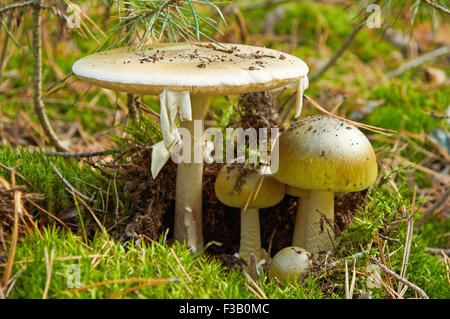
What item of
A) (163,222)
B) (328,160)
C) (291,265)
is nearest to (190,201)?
(163,222)

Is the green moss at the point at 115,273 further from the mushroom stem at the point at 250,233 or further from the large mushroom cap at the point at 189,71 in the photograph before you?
the large mushroom cap at the point at 189,71

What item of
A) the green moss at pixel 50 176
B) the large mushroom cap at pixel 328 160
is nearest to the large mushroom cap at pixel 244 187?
the large mushroom cap at pixel 328 160

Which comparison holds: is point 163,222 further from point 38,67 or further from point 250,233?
point 38,67

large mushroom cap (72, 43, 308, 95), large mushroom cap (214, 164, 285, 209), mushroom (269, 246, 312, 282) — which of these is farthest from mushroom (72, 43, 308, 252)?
mushroom (269, 246, 312, 282)

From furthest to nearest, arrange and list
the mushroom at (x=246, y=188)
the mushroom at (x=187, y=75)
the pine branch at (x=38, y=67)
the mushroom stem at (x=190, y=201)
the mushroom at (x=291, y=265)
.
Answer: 1. the pine branch at (x=38, y=67)
2. the mushroom stem at (x=190, y=201)
3. the mushroom at (x=246, y=188)
4. the mushroom at (x=291, y=265)
5. the mushroom at (x=187, y=75)

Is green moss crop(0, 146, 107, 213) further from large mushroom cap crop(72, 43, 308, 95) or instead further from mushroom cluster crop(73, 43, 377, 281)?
large mushroom cap crop(72, 43, 308, 95)
